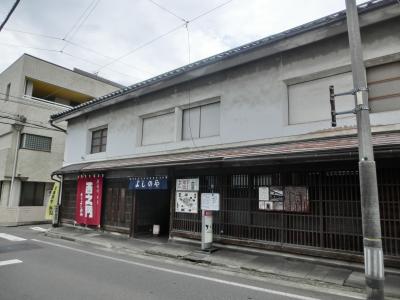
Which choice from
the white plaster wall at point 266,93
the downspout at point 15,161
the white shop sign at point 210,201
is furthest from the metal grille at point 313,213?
the downspout at point 15,161

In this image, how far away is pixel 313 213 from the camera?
28.5 ft

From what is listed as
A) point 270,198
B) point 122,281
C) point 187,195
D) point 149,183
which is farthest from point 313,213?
point 149,183

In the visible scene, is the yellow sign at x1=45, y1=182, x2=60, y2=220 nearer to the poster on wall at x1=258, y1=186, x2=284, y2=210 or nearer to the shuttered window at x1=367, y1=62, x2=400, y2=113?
the poster on wall at x1=258, y1=186, x2=284, y2=210

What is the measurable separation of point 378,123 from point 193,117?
694 cm

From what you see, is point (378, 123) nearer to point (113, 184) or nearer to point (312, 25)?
point (312, 25)

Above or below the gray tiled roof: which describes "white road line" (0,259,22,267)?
below

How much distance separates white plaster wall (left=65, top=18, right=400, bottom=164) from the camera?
8.55m

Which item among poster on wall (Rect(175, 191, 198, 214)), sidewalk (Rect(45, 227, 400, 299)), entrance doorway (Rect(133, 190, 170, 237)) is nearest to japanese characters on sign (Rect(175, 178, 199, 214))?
poster on wall (Rect(175, 191, 198, 214))

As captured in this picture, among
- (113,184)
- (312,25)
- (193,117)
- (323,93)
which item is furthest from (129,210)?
(312,25)

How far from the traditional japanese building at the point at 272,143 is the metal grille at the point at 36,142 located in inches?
439

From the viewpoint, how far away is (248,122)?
35.2ft

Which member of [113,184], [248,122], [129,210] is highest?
[248,122]

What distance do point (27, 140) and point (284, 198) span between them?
20.3m

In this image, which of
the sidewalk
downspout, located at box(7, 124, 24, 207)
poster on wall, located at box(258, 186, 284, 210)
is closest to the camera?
the sidewalk
